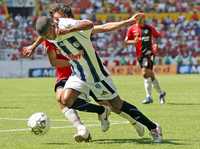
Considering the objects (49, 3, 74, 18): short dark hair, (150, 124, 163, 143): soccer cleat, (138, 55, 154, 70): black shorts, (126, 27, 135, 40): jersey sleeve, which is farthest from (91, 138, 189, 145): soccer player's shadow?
(126, 27, 135, 40): jersey sleeve

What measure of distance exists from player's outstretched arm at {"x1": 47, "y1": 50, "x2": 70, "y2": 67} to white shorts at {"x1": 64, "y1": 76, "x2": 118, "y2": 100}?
151cm

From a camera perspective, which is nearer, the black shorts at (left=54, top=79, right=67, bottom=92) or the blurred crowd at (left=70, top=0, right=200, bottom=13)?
the black shorts at (left=54, top=79, right=67, bottom=92)

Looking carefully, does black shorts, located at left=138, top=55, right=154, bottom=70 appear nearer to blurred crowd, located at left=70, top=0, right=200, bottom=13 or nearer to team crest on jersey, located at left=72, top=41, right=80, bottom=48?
team crest on jersey, located at left=72, top=41, right=80, bottom=48

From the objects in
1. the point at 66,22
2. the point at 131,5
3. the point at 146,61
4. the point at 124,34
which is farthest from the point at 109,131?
the point at 131,5

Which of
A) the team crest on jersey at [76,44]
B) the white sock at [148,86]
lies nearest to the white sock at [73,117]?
the team crest on jersey at [76,44]

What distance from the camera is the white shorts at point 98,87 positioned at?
1102cm

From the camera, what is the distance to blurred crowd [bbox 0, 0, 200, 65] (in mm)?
49844

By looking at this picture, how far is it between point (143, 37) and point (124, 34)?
100 ft

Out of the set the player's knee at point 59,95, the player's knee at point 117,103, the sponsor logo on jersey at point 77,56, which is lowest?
the player's knee at point 59,95

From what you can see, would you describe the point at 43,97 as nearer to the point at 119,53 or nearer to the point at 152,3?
the point at 119,53

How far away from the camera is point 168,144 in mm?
10805

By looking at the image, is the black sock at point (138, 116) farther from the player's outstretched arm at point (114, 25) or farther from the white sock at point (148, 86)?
the white sock at point (148, 86)

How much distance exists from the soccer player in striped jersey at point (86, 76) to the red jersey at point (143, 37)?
36.3 ft

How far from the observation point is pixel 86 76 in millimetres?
11055
